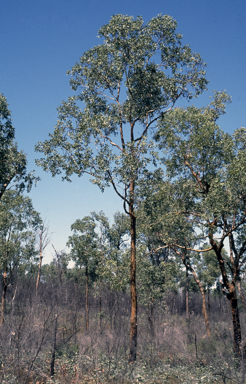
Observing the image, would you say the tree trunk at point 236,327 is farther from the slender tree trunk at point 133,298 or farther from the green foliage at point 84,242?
the green foliage at point 84,242

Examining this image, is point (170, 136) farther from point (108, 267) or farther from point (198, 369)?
point (198, 369)

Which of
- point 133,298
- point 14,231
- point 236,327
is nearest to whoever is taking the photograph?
point 133,298

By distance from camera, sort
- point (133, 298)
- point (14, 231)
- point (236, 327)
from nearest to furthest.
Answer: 1. point (133, 298)
2. point (236, 327)
3. point (14, 231)

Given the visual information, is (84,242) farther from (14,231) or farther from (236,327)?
(236,327)

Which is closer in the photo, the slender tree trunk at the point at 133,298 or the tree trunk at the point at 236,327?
the slender tree trunk at the point at 133,298

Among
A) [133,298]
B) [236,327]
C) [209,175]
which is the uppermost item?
[209,175]

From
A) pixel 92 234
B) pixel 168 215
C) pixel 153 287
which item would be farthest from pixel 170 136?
pixel 92 234

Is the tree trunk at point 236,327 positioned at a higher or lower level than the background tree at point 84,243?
lower

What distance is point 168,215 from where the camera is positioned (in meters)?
17.3

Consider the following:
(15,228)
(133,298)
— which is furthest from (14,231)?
(133,298)

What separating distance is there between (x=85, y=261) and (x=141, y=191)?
2069 cm

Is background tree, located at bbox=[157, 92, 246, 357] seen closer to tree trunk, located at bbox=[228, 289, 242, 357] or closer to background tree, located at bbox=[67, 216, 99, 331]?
tree trunk, located at bbox=[228, 289, 242, 357]

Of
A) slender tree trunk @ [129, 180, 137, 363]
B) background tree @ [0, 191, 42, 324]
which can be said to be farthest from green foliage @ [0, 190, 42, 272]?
slender tree trunk @ [129, 180, 137, 363]

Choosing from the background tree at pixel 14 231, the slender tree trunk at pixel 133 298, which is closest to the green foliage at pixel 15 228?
the background tree at pixel 14 231
